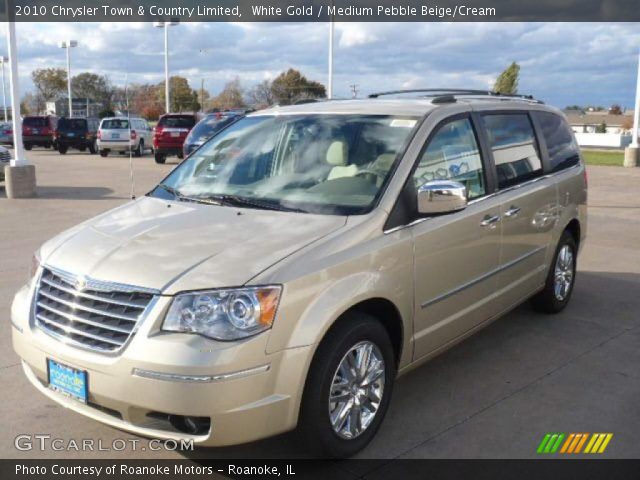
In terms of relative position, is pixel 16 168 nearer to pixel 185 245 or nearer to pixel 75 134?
pixel 185 245

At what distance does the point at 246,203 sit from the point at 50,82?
3324 inches

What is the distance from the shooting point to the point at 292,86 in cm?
6397

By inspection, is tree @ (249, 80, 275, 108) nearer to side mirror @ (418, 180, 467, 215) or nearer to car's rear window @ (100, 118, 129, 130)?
car's rear window @ (100, 118, 129, 130)

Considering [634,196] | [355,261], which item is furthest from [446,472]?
[634,196]

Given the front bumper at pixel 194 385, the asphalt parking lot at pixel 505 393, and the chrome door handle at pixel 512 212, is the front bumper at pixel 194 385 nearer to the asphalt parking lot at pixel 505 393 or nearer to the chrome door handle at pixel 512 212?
the asphalt parking lot at pixel 505 393

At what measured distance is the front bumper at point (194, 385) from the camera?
2.95 metres

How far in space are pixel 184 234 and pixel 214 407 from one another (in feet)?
3.28

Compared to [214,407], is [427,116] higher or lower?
higher

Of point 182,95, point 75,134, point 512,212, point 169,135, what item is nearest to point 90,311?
point 512,212

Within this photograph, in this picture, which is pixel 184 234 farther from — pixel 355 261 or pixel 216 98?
pixel 216 98

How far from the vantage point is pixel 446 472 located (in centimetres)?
346

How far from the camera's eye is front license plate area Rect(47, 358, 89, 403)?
3186 millimetres

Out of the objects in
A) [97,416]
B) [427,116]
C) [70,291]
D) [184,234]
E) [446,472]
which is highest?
[427,116]

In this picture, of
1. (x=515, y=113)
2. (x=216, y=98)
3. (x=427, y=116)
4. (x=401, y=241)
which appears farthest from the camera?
(x=216, y=98)
